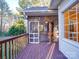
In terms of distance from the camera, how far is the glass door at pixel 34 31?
14.9 meters

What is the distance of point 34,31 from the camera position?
15062 millimetres

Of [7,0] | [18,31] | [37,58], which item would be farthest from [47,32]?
[7,0]

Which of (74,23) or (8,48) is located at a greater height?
(74,23)

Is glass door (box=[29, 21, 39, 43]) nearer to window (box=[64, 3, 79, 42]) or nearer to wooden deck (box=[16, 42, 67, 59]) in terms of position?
wooden deck (box=[16, 42, 67, 59])

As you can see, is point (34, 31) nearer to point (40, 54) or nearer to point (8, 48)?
point (40, 54)

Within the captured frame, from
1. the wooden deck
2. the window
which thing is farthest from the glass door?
the window

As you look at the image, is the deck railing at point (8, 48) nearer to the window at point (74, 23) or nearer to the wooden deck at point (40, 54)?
the wooden deck at point (40, 54)

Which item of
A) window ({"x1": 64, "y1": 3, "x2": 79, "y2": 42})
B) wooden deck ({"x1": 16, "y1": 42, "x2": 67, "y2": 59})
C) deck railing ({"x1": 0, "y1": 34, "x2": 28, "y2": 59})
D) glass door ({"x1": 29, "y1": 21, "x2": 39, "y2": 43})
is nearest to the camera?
deck railing ({"x1": 0, "y1": 34, "x2": 28, "y2": 59})

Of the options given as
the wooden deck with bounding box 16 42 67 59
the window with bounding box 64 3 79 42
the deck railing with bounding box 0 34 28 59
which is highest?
the window with bounding box 64 3 79 42

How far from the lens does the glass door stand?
48.9 feet

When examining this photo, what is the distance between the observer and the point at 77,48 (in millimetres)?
5871

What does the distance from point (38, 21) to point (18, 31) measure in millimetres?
5441

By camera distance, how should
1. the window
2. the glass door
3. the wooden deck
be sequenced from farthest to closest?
the glass door, the wooden deck, the window

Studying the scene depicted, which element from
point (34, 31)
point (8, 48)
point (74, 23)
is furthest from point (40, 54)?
point (34, 31)
